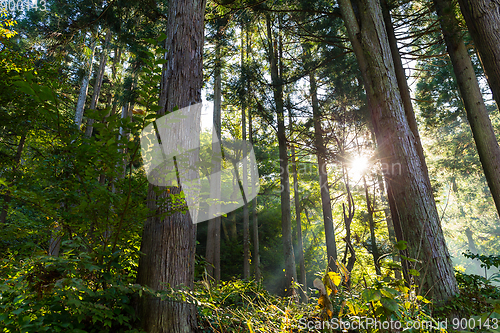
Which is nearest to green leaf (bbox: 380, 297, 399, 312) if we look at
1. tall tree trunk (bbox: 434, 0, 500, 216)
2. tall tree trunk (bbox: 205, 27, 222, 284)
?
tall tree trunk (bbox: 434, 0, 500, 216)

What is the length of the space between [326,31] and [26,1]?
10116mm

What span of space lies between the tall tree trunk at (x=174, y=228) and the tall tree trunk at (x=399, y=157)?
219cm

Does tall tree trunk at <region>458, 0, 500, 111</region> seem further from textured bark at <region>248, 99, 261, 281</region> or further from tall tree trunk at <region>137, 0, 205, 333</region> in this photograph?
textured bark at <region>248, 99, 261, 281</region>

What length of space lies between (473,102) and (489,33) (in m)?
1.96

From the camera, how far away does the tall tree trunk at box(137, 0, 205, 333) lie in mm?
1948

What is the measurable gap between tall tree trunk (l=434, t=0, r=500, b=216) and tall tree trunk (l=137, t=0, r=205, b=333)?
4.19 m

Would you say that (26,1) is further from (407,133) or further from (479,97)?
(479,97)

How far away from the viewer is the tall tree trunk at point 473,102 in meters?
3.96

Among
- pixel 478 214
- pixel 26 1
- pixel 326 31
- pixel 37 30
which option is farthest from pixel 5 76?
pixel 478 214

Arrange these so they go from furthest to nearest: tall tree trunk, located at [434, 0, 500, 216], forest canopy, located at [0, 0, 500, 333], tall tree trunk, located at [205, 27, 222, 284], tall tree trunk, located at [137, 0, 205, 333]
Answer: tall tree trunk, located at [205, 27, 222, 284]
tall tree trunk, located at [434, 0, 500, 216]
tall tree trunk, located at [137, 0, 205, 333]
forest canopy, located at [0, 0, 500, 333]
